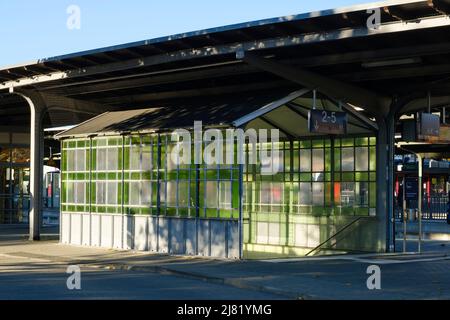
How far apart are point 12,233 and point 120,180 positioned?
8.46 m

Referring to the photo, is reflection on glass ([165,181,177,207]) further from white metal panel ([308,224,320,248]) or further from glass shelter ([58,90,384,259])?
white metal panel ([308,224,320,248])

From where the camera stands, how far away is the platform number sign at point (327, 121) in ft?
61.5

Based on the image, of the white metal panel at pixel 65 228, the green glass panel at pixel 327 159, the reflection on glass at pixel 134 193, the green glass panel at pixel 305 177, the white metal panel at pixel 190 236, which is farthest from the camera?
the white metal panel at pixel 65 228

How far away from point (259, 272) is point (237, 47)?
559 centimetres

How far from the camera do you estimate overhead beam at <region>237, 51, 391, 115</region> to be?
59.5 ft

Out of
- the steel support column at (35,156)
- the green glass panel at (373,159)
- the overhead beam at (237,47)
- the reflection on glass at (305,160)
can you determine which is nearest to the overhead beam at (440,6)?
the overhead beam at (237,47)

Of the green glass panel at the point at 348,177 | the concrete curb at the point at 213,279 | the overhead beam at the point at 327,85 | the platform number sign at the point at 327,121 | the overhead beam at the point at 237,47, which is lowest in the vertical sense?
the concrete curb at the point at 213,279

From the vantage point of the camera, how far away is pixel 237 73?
790 inches

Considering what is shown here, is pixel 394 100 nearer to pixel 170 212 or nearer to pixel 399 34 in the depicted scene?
pixel 399 34

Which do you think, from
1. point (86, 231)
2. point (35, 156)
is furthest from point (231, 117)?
point (35, 156)

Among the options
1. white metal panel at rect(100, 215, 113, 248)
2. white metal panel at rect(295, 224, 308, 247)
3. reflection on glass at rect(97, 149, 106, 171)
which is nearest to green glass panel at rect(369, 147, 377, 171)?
white metal panel at rect(295, 224, 308, 247)

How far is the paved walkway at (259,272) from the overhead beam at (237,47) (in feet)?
16.7

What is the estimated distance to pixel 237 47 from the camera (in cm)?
1780

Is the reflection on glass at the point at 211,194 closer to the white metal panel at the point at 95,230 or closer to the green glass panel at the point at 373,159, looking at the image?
the white metal panel at the point at 95,230
